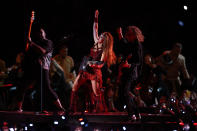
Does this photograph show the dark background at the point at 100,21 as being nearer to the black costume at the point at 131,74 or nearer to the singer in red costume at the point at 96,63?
the singer in red costume at the point at 96,63

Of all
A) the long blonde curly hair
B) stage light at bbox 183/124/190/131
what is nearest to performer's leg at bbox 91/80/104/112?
the long blonde curly hair

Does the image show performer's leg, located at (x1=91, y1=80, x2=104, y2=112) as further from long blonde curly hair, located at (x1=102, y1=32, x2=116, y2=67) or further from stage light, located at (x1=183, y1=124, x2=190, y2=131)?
stage light, located at (x1=183, y1=124, x2=190, y2=131)

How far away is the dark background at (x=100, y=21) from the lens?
14.9 metres

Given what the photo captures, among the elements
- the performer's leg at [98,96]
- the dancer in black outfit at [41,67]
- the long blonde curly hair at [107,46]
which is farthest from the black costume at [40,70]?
the long blonde curly hair at [107,46]

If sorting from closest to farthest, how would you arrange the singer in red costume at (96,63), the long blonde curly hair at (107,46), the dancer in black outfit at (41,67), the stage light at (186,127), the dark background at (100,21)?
the stage light at (186,127), the dancer in black outfit at (41,67), the singer in red costume at (96,63), the long blonde curly hair at (107,46), the dark background at (100,21)

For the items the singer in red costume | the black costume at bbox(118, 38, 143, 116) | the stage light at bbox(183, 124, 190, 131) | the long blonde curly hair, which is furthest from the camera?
the long blonde curly hair

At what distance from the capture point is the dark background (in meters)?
14.9

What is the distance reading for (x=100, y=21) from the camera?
1588cm

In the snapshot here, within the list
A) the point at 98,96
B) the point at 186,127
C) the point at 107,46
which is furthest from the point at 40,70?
the point at 186,127

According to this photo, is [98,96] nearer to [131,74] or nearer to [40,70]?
[40,70]

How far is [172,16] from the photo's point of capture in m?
16.2

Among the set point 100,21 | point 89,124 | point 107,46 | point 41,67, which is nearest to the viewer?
point 89,124

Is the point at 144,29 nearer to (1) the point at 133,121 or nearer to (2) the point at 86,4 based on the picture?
(2) the point at 86,4

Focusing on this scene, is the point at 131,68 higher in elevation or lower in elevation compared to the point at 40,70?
lower
